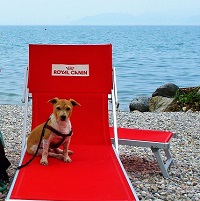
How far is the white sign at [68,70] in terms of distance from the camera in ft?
18.2

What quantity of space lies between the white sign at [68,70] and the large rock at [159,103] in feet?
19.8

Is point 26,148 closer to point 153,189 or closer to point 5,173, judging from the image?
point 5,173

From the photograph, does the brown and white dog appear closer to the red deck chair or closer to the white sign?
the red deck chair

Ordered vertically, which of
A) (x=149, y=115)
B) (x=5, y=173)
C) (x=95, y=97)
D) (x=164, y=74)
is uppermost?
(x=95, y=97)

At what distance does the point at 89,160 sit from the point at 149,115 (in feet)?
16.2

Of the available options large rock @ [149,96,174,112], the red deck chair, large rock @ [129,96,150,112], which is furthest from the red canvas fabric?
large rock @ [129,96,150,112]

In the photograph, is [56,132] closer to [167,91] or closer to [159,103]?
[159,103]

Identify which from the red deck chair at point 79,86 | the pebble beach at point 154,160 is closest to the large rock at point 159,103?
the pebble beach at point 154,160

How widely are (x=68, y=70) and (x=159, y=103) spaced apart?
705cm

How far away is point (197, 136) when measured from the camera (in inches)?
290

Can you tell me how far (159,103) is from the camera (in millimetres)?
12391

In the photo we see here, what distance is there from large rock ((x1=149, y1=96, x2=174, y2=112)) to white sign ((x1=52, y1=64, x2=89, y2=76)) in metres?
6.05

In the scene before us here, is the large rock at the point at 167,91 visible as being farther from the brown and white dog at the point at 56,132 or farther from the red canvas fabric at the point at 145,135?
the brown and white dog at the point at 56,132

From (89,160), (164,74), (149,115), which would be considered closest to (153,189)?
(89,160)
